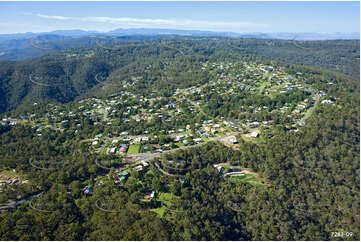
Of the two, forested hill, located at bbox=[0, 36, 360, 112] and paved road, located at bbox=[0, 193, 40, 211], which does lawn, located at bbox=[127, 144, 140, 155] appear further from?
forested hill, located at bbox=[0, 36, 360, 112]

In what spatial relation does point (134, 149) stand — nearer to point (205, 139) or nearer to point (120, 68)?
point (205, 139)

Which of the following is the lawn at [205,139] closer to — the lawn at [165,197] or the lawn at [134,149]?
the lawn at [134,149]

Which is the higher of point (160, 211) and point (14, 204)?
point (160, 211)

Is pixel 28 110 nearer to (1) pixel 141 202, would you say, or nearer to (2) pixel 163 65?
(1) pixel 141 202

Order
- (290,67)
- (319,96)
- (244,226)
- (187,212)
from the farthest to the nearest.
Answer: (290,67) → (319,96) → (244,226) → (187,212)

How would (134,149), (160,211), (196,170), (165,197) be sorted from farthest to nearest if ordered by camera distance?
(134,149)
(196,170)
(165,197)
(160,211)

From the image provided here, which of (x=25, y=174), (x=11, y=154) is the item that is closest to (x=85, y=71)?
(x=11, y=154)

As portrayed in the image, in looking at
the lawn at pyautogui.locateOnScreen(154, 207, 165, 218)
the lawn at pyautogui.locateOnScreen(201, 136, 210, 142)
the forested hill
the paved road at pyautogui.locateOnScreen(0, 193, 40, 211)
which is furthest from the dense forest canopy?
the forested hill

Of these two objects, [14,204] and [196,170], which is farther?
[196,170]

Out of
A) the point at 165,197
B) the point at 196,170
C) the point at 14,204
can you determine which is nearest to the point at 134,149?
the point at 196,170
